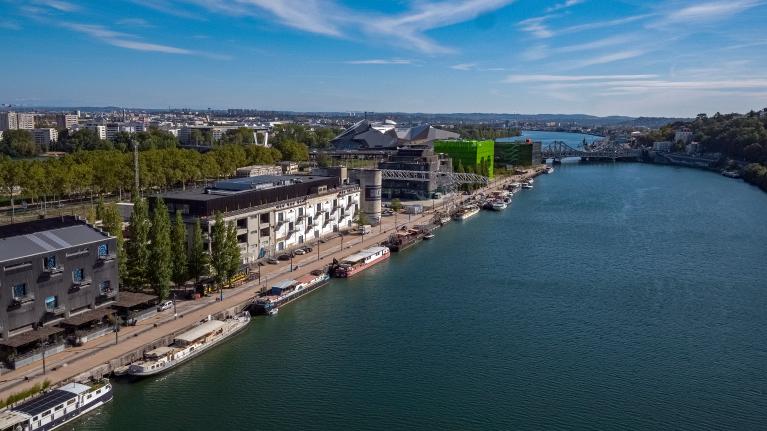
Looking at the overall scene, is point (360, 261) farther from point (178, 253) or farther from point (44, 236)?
point (44, 236)

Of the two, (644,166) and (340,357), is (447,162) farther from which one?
(644,166)

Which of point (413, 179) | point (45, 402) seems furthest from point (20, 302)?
point (413, 179)

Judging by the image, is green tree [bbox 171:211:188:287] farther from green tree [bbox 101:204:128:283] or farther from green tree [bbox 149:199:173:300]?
green tree [bbox 101:204:128:283]

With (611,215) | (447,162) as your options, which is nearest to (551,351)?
(611,215)

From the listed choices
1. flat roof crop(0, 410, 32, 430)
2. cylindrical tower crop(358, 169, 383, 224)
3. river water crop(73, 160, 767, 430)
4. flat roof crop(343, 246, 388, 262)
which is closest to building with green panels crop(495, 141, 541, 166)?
cylindrical tower crop(358, 169, 383, 224)

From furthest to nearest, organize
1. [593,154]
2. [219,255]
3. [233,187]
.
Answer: [593,154] → [233,187] → [219,255]

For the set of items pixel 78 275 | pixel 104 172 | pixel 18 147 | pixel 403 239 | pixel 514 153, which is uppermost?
pixel 514 153
